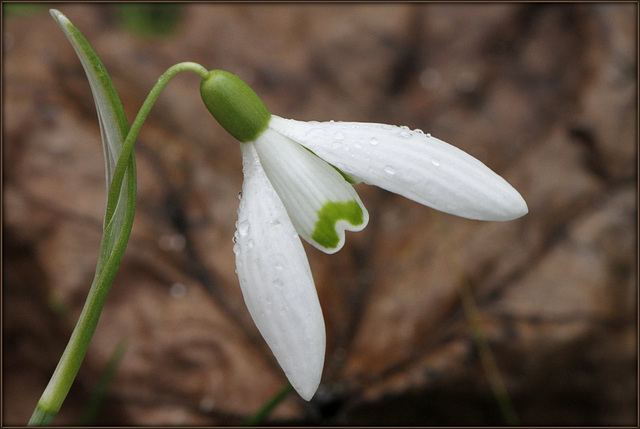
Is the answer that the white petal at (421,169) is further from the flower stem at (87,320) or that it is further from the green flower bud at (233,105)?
the flower stem at (87,320)

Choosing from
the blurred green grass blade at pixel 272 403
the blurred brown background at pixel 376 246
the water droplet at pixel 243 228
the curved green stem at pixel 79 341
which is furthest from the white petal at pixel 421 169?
the blurred brown background at pixel 376 246

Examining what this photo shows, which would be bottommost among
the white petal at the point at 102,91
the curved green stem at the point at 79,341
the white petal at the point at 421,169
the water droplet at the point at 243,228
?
the curved green stem at the point at 79,341

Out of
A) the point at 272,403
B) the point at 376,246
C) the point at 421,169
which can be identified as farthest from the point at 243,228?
the point at 376,246

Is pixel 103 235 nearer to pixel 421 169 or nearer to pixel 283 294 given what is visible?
pixel 283 294

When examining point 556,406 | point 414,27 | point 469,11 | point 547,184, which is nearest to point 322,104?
point 414,27

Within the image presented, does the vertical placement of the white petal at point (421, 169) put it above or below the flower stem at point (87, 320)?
above

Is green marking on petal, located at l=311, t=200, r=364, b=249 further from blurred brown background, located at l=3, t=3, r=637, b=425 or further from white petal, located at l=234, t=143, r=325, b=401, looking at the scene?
blurred brown background, located at l=3, t=3, r=637, b=425

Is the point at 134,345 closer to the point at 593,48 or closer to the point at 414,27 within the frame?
the point at 414,27
